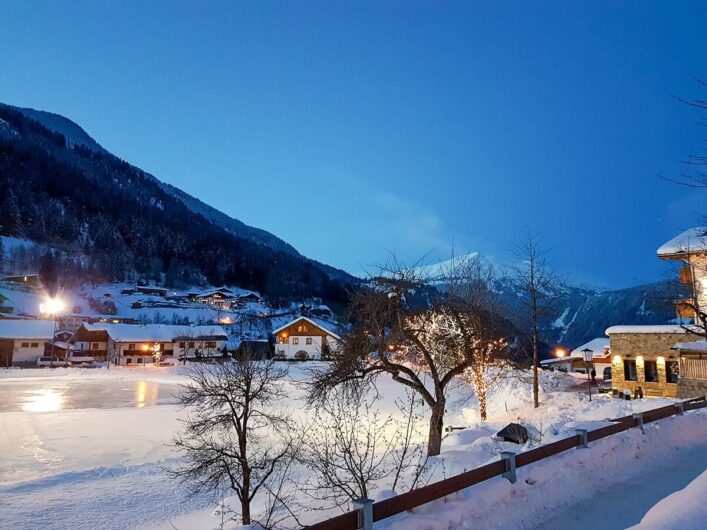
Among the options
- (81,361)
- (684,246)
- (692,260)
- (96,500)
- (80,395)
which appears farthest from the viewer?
(81,361)

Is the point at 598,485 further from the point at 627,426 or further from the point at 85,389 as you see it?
the point at 85,389

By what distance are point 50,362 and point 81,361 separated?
4.66m

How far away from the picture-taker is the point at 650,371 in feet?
85.3

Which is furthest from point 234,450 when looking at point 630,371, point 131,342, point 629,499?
point 131,342

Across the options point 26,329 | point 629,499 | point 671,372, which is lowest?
point 629,499

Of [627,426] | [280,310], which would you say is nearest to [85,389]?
[627,426]

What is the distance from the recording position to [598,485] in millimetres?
8586

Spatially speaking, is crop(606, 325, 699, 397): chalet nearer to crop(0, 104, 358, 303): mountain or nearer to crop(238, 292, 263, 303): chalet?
crop(0, 104, 358, 303): mountain

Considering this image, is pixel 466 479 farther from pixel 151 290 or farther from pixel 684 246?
pixel 151 290

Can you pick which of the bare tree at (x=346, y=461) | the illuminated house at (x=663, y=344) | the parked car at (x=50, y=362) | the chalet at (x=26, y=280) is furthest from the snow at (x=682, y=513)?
the chalet at (x=26, y=280)

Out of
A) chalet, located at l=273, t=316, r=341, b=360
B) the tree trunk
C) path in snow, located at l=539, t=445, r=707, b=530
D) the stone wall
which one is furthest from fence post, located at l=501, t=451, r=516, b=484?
chalet, located at l=273, t=316, r=341, b=360

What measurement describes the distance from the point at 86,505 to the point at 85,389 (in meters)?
32.7

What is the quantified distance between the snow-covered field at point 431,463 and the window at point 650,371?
5.81 m

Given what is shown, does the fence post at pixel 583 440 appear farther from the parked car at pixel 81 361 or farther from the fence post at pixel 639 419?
the parked car at pixel 81 361
